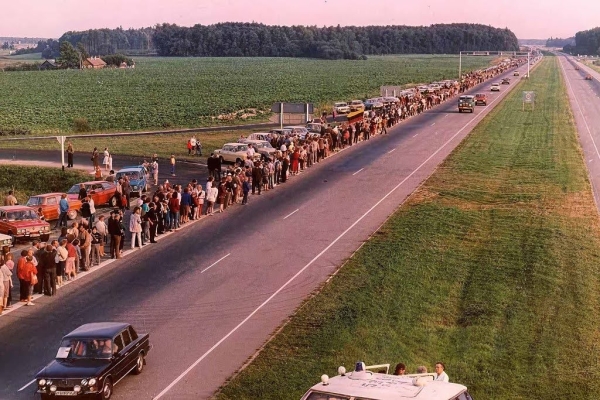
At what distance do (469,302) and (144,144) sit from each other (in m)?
39.1

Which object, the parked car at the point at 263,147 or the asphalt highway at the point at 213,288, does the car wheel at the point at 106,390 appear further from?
the parked car at the point at 263,147

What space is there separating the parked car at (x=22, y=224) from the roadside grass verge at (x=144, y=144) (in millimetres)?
20304

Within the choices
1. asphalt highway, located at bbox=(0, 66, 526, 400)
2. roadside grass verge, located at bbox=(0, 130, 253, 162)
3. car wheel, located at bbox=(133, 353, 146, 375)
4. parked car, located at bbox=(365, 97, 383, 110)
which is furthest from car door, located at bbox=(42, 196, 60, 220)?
parked car, located at bbox=(365, 97, 383, 110)

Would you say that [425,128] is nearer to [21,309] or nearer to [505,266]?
[505,266]

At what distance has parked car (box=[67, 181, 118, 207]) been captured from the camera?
36.6 m

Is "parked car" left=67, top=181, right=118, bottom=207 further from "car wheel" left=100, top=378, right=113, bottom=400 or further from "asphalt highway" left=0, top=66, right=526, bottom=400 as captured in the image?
"car wheel" left=100, top=378, right=113, bottom=400

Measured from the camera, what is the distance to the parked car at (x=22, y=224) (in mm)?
30703

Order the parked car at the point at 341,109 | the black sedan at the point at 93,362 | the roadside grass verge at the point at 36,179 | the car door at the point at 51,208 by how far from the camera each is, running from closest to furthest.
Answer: the black sedan at the point at 93,362, the car door at the point at 51,208, the roadside grass verge at the point at 36,179, the parked car at the point at 341,109

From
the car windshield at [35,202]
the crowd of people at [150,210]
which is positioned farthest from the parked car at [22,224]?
the car windshield at [35,202]

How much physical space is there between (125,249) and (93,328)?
11.6 m

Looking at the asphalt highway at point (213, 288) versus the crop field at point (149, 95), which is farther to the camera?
→ the crop field at point (149, 95)

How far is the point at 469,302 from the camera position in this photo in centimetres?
2361

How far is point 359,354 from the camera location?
18844 mm

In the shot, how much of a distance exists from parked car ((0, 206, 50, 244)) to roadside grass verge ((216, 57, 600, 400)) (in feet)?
38.6
